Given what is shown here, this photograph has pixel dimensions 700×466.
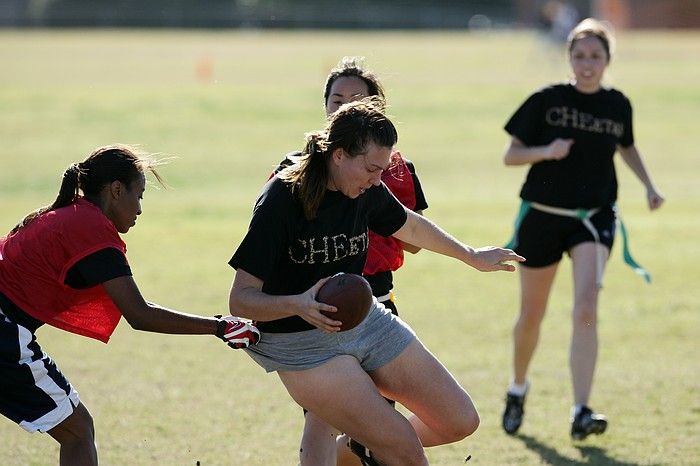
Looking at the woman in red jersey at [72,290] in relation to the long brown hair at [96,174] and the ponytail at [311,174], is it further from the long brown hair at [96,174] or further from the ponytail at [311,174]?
the ponytail at [311,174]

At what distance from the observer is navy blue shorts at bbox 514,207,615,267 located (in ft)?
22.1

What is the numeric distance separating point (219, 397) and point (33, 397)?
113 inches

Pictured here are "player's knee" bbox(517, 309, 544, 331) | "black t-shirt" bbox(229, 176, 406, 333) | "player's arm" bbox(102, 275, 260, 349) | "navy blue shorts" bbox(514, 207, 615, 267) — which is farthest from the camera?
"player's knee" bbox(517, 309, 544, 331)

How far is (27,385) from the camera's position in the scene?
177 inches

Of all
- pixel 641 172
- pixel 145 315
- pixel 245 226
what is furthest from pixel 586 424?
pixel 245 226

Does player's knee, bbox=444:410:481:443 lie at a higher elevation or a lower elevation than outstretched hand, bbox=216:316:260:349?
lower

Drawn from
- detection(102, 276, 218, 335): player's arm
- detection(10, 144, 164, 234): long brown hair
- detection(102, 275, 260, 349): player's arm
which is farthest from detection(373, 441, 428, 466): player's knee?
detection(10, 144, 164, 234): long brown hair

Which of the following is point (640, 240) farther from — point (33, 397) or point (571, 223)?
point (33, 397)

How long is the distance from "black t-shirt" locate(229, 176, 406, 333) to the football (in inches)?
6.6

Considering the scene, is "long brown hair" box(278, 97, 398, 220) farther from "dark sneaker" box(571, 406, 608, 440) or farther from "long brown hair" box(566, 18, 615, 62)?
"long brown hair" box(566, 18, 615, 62)

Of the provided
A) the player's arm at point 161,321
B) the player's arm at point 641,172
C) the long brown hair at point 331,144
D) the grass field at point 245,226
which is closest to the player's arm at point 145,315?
the player's arm at point 161,321

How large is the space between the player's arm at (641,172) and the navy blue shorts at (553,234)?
42cm

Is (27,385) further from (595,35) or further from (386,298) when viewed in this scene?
(595,35)

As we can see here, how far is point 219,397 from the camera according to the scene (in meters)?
7.31
